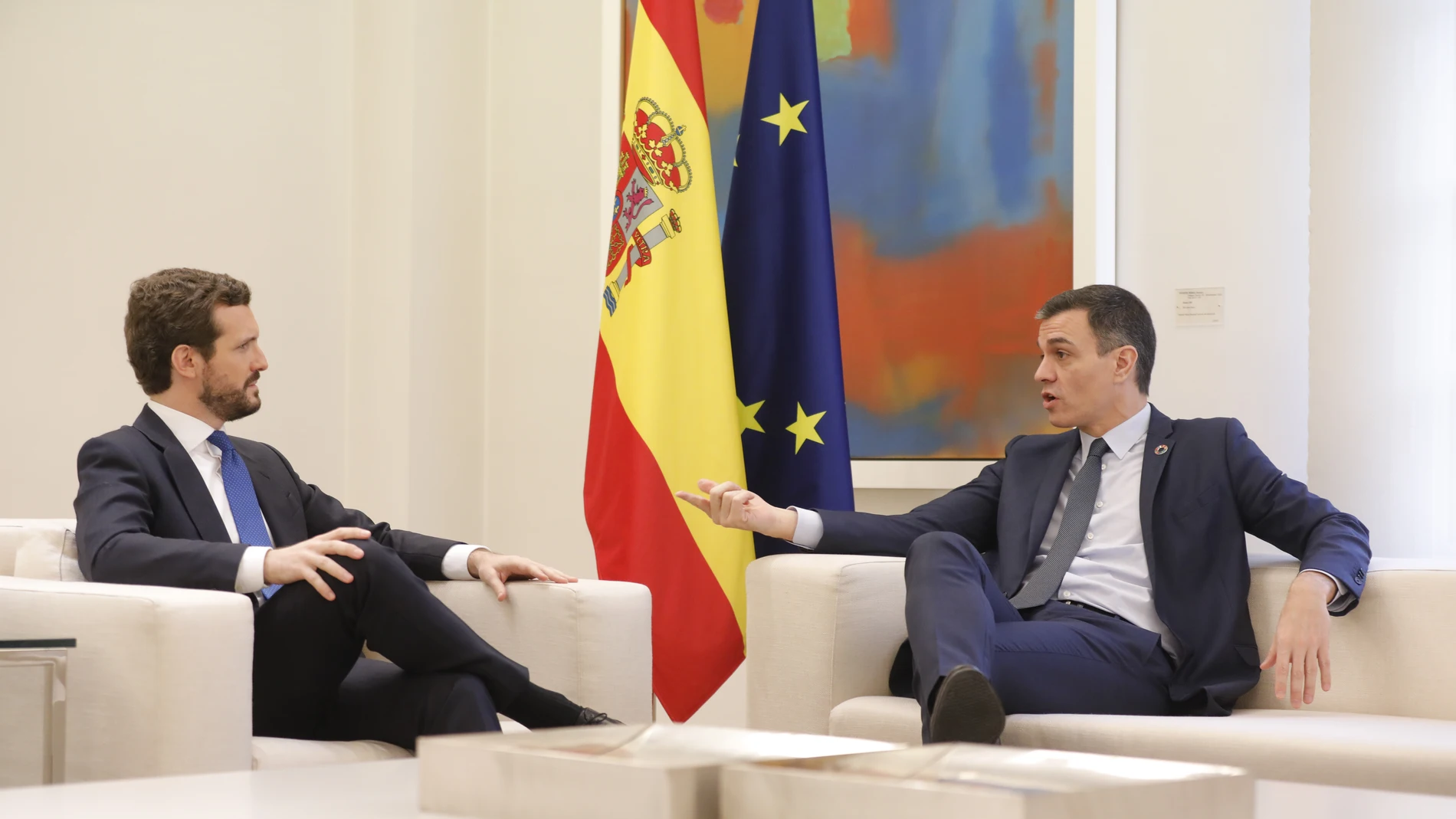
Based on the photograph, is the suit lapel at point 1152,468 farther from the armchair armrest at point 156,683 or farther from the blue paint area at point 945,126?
the armchair armrest at point 156,683

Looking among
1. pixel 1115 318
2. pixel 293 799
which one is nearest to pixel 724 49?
pixel 1115 318

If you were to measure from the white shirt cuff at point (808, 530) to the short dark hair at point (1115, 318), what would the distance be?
0.71m

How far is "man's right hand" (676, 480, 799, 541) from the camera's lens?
8.66 feet

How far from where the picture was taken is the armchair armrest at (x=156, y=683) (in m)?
1.89

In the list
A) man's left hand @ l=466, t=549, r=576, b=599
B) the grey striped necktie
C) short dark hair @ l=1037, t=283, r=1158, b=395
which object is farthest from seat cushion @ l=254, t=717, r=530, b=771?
short dark hair @ l=1037, t=283, r=1158, b=395

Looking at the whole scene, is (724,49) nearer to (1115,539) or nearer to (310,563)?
(1115,539)

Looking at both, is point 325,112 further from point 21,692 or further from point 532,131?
point 21,692

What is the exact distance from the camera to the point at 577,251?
170 inches

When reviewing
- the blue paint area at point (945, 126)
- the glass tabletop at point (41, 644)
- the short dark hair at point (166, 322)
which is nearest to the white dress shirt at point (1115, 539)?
the blue paint area at point (945, 126)

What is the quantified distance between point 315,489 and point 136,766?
95cm

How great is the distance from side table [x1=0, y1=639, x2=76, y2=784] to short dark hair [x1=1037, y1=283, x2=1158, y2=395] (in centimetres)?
203

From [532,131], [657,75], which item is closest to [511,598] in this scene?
[657,75]

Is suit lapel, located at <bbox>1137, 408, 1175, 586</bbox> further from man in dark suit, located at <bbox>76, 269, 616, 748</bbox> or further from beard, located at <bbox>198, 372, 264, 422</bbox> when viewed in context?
beard, located at <bbox>198, 372, 264, 422</bbox>

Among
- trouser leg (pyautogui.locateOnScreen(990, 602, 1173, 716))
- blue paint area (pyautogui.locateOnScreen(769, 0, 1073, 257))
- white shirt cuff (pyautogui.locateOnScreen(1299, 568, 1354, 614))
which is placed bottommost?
trouser leg (pyautogui.locateOnScreen(990, 602, 1173, 716))
